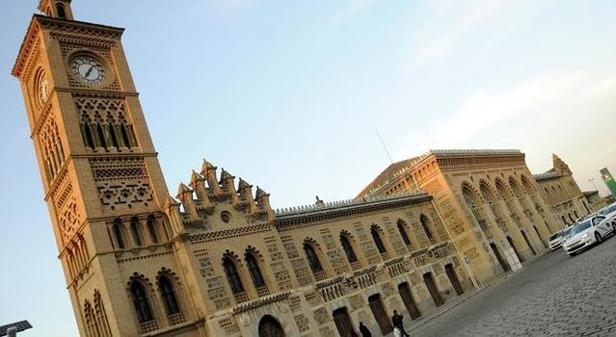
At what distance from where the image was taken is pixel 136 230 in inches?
909

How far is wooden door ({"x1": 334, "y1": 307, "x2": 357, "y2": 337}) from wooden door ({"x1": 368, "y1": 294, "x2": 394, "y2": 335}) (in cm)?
229

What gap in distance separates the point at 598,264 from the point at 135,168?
2042 cm

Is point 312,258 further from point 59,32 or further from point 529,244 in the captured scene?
point 529,244

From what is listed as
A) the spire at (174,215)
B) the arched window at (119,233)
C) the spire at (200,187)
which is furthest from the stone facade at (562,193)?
the arched window at (119,233)

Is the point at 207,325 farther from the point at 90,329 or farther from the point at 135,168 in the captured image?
the point at 135,168

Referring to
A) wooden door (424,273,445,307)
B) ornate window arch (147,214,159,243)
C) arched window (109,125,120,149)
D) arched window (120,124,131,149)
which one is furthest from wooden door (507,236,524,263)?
arched window (109,125,120,149)

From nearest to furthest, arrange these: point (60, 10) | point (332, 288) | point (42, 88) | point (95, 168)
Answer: point (95, 168), point (42, 88), point (332, 288), point (60, 10)

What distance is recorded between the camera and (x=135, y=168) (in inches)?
980

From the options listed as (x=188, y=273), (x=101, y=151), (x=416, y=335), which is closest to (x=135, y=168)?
(x=101, y=151)

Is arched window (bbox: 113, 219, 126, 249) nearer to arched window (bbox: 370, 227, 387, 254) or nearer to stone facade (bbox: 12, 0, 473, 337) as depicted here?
stone facade (bbox: 12, 0, 473, 337)

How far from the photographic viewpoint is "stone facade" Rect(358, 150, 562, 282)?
128ft

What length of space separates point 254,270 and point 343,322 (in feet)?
18.5

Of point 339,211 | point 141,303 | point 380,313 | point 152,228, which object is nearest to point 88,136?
point 152,228

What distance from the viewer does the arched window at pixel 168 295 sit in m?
22.3
